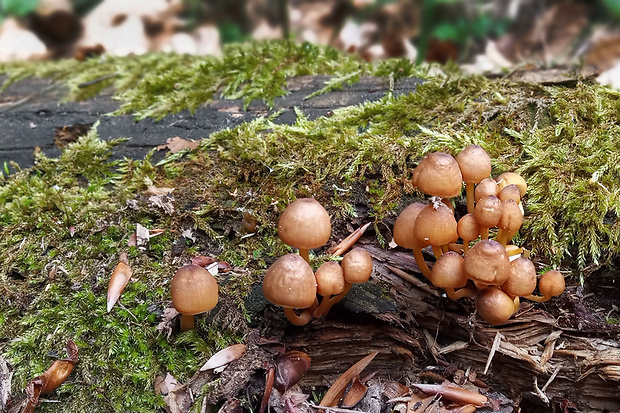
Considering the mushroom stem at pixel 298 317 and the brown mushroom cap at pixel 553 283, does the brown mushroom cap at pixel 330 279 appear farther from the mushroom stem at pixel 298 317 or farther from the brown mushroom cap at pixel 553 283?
the brown mushroom cap at pixel 553 283

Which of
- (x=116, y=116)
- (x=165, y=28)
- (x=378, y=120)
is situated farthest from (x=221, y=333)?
(x=165, y=28)

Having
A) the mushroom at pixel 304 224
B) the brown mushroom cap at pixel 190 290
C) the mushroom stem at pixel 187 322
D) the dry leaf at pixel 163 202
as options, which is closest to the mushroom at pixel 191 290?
the brown mushroom cap at pixel 190 290

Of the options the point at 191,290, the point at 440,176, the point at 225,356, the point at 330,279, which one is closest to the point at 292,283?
the point at 330,279

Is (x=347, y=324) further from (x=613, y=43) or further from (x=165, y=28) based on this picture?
(x=165, y=28)

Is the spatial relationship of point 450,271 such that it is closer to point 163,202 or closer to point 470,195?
point 470,195

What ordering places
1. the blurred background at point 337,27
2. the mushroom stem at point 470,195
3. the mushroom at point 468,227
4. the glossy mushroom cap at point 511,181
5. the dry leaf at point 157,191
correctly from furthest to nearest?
the blurred background at point 337,27 < the dry leaf at point 157,191 < the mushroom stem at point 470,195 < the glossy mushroom cap at point 511,181 < the mushroom at point 468,227

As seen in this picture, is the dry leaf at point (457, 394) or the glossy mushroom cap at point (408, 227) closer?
the glossy mushroom cap at point (408, 227)

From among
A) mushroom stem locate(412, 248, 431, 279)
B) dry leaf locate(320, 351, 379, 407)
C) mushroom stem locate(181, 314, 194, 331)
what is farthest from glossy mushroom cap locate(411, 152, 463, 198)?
mushroom stem locate(181, 314, 194, 331)
